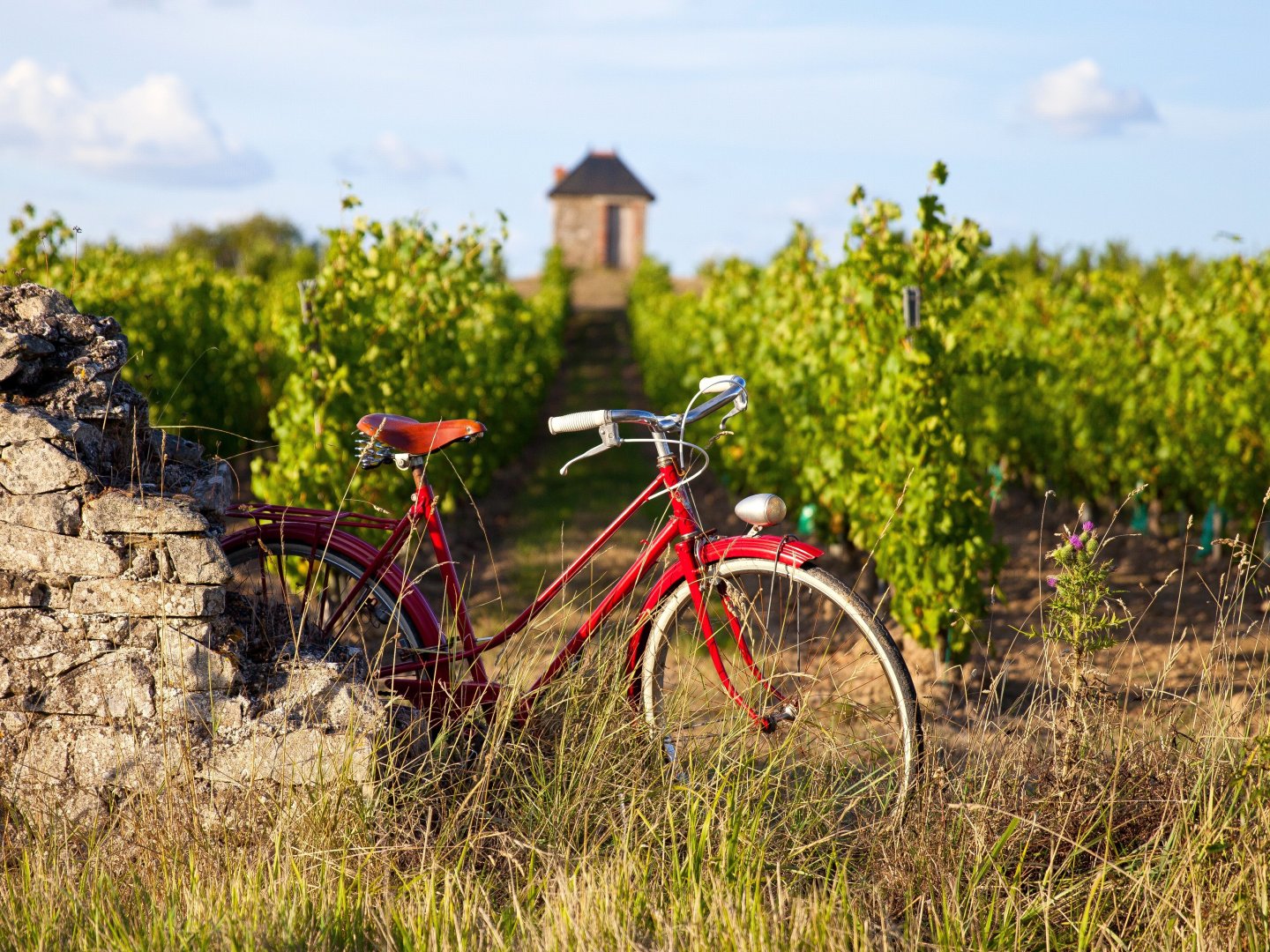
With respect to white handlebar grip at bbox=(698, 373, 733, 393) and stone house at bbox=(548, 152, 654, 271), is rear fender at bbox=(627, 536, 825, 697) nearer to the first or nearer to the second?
white handlebar grip at bbox=(698, 373, 733, 393)

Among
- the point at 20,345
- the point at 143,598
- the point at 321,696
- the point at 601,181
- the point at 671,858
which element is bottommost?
the point at 671,858

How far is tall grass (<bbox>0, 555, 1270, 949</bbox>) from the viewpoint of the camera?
224 cm

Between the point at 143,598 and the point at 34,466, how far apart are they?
42cm

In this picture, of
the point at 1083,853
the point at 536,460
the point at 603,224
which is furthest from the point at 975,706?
the point at 603,224

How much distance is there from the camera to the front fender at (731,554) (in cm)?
282

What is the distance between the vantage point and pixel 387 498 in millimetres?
5945

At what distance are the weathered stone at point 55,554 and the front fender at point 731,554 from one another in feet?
4.32

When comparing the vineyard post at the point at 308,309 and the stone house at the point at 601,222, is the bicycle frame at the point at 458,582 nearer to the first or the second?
the vineyard post at the point at 308,309

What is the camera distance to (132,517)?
2.74 metres

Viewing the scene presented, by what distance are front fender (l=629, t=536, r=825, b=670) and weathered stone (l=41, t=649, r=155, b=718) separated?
1220 millimetres

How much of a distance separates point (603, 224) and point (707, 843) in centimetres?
4558

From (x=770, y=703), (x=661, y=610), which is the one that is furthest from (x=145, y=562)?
(x=770, y=703)

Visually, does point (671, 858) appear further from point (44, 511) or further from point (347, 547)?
point (44, 511)

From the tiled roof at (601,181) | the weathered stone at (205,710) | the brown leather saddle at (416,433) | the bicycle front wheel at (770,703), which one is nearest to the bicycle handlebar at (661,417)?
A: the brown leather saddle at (416,433)
